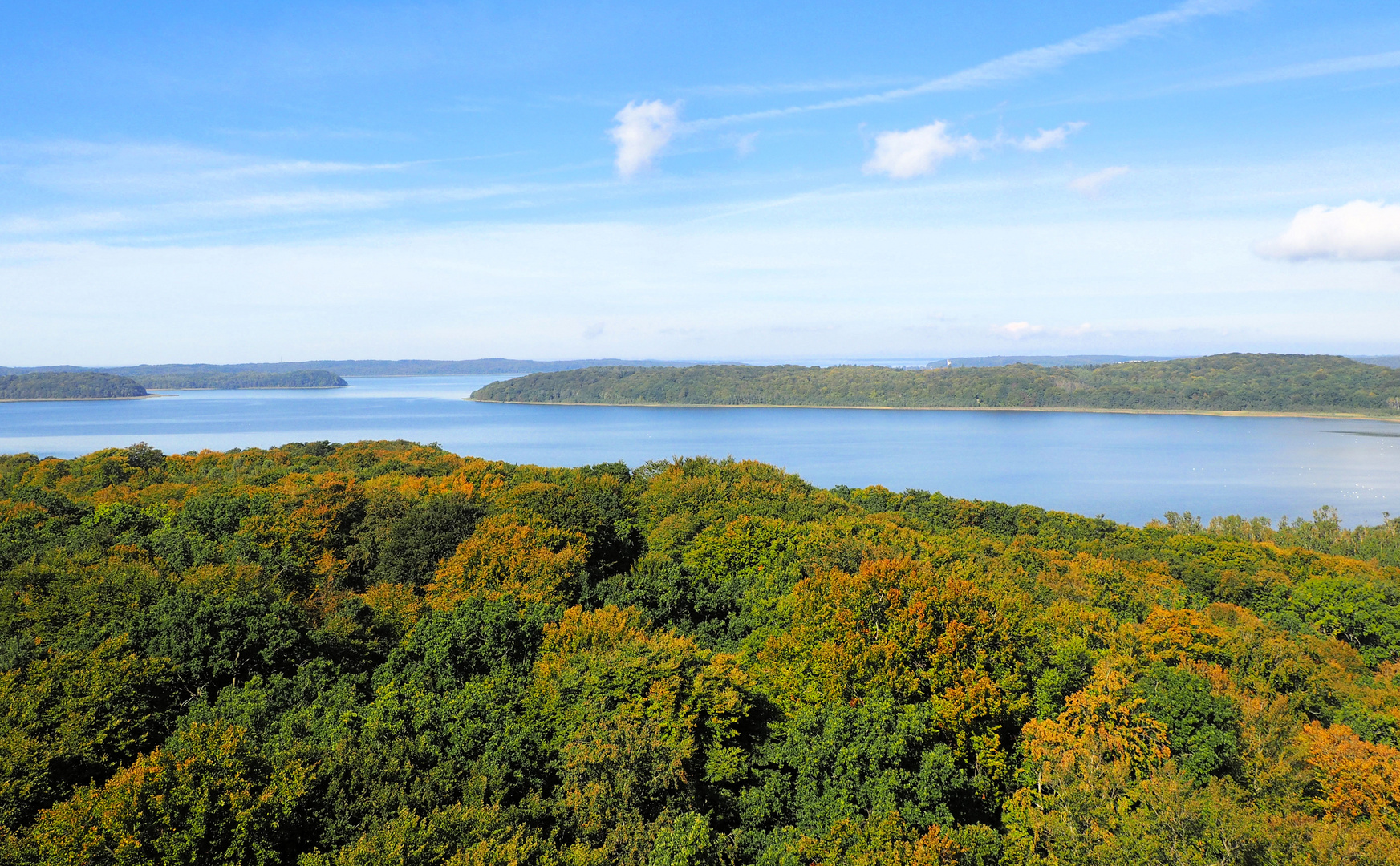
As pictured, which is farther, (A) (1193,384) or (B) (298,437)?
(A) (1193,384)

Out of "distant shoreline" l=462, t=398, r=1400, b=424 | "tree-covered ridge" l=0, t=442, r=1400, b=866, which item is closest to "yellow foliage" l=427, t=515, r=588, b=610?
"tree-covered ridge" l=0, t=442, r=1400, b=866

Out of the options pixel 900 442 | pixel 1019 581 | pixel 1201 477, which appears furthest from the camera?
pixel 900 442

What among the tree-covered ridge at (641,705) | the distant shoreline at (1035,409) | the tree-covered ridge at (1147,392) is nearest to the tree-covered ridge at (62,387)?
the distant shoreline at (1035,409)

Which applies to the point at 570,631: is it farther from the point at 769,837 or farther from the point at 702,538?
the point at 702,538

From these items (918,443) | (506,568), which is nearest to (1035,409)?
(918,443)

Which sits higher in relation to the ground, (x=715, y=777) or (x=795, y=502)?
(x=795, y=502)

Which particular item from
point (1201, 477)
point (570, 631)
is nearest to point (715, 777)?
point (570, 631)

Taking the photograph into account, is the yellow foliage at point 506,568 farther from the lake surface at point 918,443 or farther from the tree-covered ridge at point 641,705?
the lake surface at point 918,443
